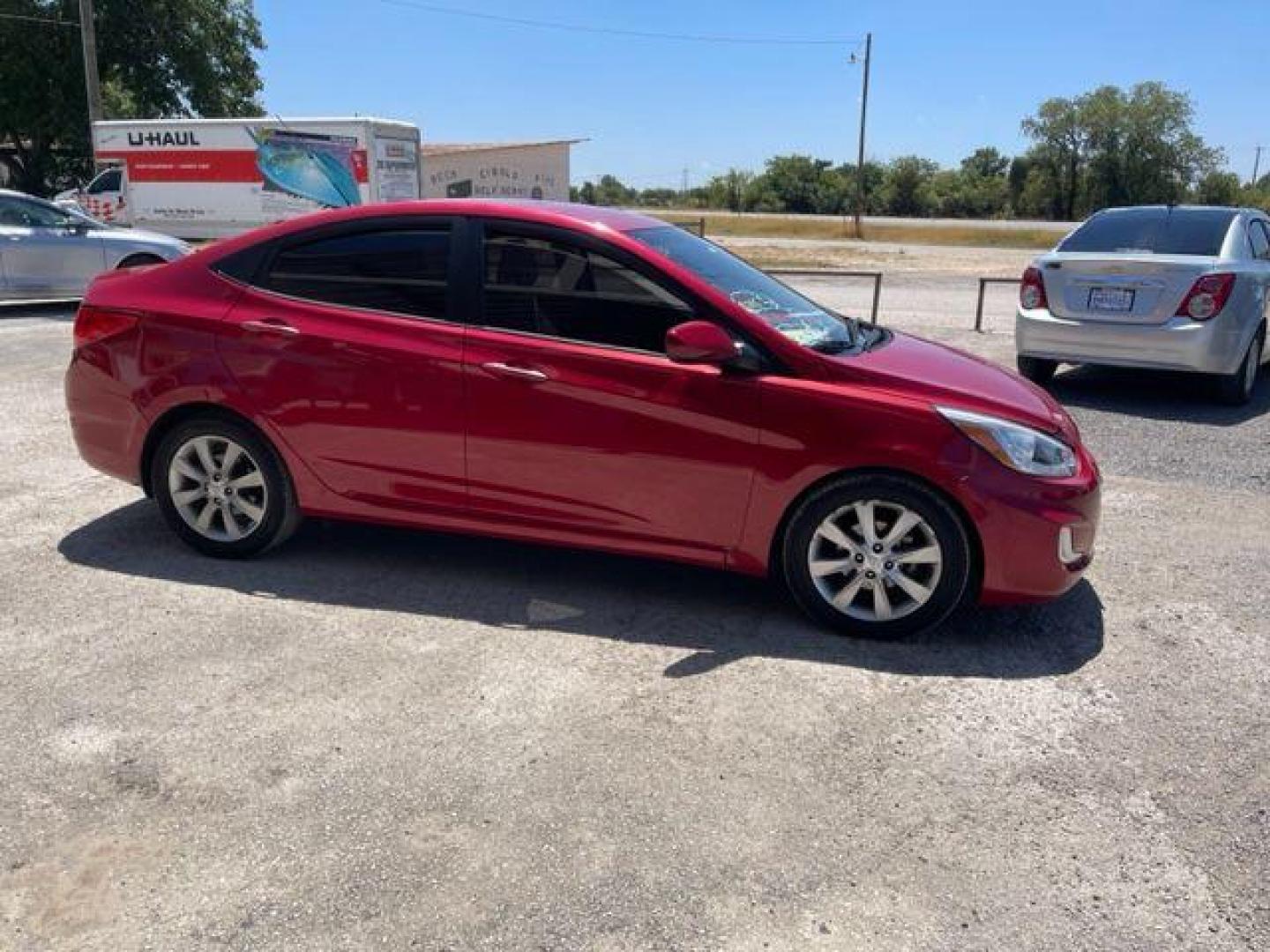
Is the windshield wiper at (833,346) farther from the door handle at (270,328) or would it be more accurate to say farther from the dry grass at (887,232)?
the dry grass at (887,232)

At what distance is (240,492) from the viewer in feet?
15.6

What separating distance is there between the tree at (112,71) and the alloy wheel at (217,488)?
39170 mm

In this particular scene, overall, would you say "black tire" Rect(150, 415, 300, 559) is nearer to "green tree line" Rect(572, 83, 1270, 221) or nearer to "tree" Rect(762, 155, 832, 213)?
"green tree line" Rect(572, 83, 1270, 221)

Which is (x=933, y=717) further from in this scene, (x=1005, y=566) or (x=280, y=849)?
(x=280, y=849)

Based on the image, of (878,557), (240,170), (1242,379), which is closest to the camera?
(878,557)

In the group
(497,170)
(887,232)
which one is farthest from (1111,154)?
(497,170)

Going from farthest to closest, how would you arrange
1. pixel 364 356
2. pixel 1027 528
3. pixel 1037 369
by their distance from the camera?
pixel 1037 369 → pixel 364 356 → pixel 1027 528

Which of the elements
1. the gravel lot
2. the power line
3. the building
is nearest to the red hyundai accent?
the gravel lot

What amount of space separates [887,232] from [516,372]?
5397 centimetres

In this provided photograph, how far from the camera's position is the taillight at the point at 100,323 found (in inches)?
187

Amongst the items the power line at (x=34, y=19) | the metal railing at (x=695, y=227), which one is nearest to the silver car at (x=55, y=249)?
the metal railing at (x=695, y=227)

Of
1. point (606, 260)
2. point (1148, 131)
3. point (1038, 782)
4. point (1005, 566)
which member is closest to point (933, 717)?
point (1038, 782)

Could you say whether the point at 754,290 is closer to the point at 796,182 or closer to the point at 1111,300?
the point at 1111,300

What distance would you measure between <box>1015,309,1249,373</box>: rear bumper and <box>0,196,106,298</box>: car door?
36.3ft
